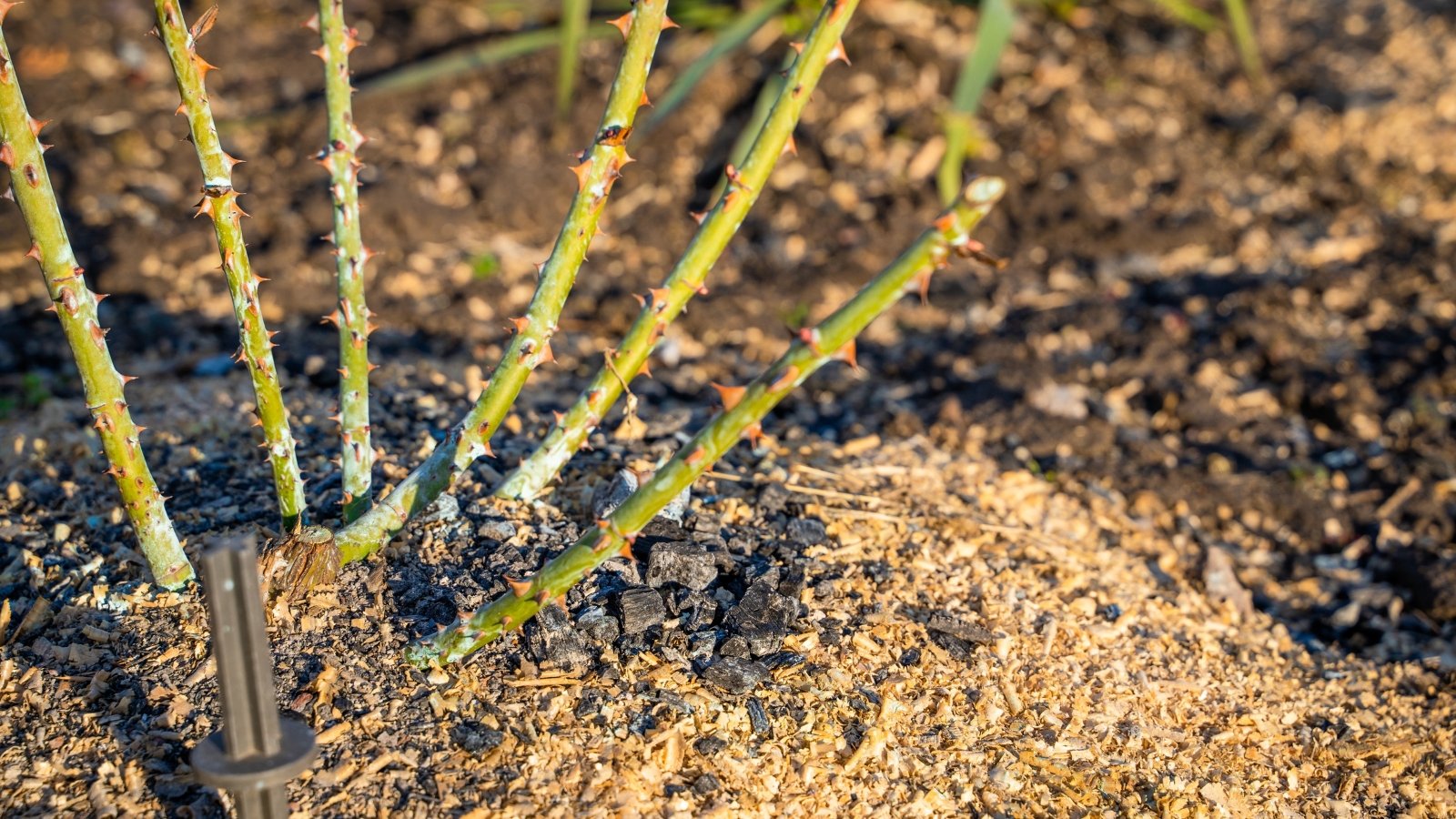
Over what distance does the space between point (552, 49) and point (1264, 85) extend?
2.99m

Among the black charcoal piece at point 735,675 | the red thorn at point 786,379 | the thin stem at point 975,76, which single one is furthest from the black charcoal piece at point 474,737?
the thin stem at point 975,76

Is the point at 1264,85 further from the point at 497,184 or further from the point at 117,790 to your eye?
the point at 117,790

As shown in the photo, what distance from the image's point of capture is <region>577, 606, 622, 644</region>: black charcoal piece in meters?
2.03

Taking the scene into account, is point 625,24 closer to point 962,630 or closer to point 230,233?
point 230,233

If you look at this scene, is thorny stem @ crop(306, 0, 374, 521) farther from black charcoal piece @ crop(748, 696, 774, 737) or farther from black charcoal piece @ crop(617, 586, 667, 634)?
black charcoal piece @ crop(748, 696, 774, 737)

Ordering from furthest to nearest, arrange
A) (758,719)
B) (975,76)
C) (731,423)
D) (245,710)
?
(975,76) < (758,719) < (731,423) < (245,710)

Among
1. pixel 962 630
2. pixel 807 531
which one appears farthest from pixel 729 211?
pixel 962 630

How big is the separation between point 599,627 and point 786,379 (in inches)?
27.2

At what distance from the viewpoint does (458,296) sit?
152 inches

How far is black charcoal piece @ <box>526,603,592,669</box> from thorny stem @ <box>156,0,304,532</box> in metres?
0.47

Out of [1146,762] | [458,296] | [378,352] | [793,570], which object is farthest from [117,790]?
[458,296]

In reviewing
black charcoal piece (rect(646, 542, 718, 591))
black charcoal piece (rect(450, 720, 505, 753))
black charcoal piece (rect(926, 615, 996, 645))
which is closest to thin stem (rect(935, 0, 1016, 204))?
black charcoal piece (rect(926, 615, 996, 645))

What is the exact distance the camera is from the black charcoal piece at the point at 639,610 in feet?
6.70

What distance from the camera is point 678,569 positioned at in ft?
7.08
